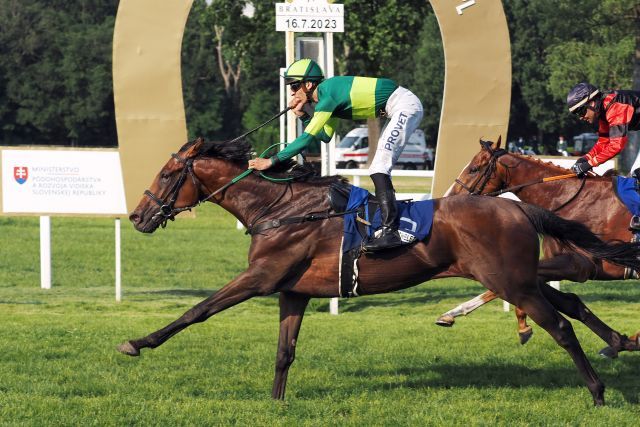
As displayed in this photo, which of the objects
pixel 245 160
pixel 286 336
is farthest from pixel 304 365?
pixel 245 160

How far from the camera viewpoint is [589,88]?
807 centimetres

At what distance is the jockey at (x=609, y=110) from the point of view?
8016mm

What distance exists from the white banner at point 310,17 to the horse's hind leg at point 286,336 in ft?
16.1

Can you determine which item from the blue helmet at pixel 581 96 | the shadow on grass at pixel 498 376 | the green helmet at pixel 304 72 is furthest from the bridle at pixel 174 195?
the blue helmet at pixel 581 96

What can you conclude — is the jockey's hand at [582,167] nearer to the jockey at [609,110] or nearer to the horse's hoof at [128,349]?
the jockey at [609,110]

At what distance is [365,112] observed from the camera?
272 inches

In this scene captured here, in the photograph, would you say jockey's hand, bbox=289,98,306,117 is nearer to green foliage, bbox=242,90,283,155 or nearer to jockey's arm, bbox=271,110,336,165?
jockey's arm, bbox=271,110,336,165

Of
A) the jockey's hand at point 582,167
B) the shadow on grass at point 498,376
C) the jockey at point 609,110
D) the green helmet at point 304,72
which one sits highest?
the green helmet at point 304,72

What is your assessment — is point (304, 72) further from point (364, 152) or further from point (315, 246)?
point (364, 152)

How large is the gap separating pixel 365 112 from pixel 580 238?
1.68m

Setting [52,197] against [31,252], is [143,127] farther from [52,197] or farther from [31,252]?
[31,252]

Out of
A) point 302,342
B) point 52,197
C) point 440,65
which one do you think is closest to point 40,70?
point 440,65

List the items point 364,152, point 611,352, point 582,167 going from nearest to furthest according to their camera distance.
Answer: point 611,352, point 582,167, point 364,152

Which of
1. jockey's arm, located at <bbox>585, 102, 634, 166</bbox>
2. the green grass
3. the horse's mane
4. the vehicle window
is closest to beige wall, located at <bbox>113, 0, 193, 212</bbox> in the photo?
the green grass
